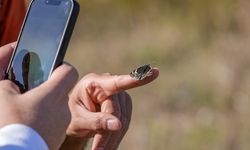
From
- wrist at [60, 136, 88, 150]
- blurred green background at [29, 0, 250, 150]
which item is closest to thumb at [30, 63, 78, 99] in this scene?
wrist at [60, 136, 88, 150]

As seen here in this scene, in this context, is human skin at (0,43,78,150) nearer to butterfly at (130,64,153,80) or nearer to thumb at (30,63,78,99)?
thumb at (30,63,78,99)

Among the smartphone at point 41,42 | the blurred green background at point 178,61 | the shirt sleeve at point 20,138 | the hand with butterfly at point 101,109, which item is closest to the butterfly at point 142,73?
the hand with butterfly at point 101,109

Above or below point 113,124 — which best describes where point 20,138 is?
above

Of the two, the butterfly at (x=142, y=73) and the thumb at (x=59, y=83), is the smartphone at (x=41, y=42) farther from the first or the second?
the butterfly at (x=142, y=73)

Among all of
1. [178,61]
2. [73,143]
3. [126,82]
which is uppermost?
[126,82]

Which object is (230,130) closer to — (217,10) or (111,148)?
(217,10)

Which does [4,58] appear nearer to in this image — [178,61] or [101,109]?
[101,109]

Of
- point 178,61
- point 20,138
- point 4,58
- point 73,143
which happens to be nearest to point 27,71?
point 4,58
